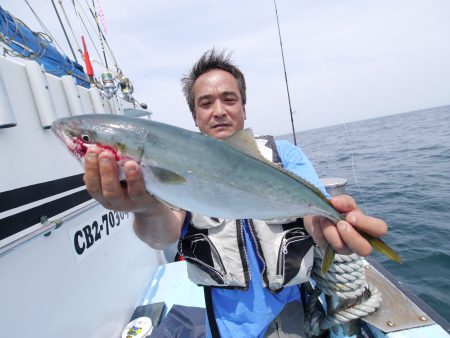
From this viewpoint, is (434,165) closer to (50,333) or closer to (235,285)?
(235,285)

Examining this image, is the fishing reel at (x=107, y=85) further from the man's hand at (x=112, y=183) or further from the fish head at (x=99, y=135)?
the man's hand at (x=112, y=183)

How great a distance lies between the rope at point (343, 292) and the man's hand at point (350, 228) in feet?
2.93

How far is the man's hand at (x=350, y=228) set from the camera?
1.71 meters

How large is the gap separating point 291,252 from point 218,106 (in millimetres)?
1565

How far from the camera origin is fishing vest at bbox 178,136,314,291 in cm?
229

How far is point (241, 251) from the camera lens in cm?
235

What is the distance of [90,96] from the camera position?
12.1 ft

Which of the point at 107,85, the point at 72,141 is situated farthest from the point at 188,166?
the point at 107,85

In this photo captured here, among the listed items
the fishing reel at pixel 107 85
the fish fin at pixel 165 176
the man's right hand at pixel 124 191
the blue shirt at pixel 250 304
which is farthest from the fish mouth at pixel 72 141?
the fishing reel at pixel 107 85

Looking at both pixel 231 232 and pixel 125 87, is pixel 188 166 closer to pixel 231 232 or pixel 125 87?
pixel 231 232

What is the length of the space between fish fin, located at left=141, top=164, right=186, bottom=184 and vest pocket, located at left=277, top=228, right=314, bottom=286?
1221 millimetres

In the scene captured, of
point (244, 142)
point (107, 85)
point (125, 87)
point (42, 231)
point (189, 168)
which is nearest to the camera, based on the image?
point (189, 168)

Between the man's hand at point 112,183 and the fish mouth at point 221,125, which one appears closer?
the man's hand at point 112,183

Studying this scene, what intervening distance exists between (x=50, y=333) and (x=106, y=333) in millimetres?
1160
